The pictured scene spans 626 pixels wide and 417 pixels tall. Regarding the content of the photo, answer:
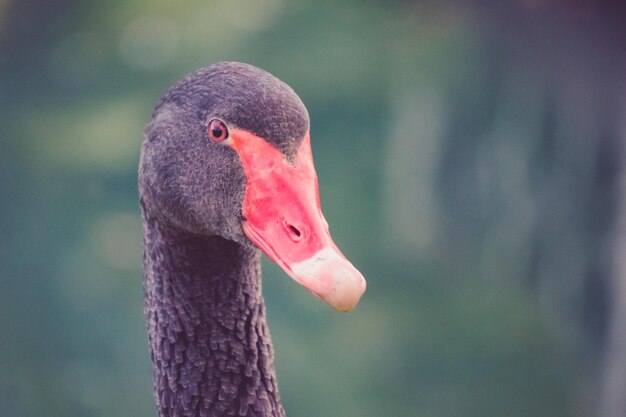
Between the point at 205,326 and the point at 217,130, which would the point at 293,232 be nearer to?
the point at 217,130

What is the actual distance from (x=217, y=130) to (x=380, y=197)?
1184mm

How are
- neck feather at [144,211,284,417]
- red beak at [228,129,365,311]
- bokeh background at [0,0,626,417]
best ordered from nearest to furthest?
1. red beak at [228,129,365,311]
2. neck feather at [144,211,284,417]
3. bokeh background at [0,0,626,417]

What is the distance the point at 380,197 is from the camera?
6.48ft

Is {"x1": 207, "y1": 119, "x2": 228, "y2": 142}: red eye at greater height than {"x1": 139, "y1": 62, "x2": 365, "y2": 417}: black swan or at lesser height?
greater

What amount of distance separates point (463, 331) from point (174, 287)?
1250 millimetres

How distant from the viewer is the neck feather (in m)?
0.93

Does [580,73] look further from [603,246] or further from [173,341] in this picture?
[173,341]

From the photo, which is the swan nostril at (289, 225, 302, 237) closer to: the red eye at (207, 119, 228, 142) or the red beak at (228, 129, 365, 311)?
the red beak at (228, 129, 365, 311)

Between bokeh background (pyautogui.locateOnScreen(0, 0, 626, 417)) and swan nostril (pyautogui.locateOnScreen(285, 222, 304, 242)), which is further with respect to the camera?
bokeh background (pyautogui.locateOnScreen(0, 0, 626, 417))

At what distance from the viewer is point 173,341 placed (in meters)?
0.97

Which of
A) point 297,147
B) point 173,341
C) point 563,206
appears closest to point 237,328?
point 173,341

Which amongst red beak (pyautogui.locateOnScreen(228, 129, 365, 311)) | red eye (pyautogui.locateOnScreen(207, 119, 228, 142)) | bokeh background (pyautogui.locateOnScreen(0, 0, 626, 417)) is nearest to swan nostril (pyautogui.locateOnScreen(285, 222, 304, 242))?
red beak (pyautogui.locateOnScreen(228, 129, 365, 311))

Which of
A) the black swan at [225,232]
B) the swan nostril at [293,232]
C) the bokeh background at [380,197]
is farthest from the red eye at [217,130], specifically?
the bokeh background at [380,197]

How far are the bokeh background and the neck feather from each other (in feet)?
3.10
